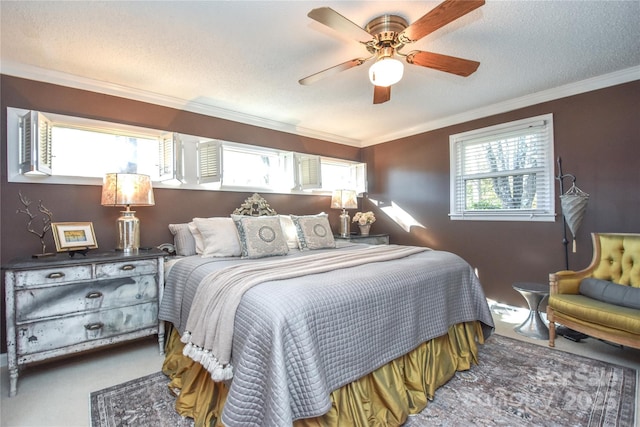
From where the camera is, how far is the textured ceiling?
1.98 metres

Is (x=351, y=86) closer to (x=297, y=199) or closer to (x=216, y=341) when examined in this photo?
(x=297, y=199)

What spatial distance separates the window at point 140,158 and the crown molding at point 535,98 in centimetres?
173

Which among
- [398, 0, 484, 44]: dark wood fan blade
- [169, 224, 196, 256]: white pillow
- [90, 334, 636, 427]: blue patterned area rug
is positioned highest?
[398, 0, 484, 44]: dark wood fan blade

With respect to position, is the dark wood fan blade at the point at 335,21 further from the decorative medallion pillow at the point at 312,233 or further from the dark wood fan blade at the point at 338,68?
the decorative medallion pillow at the point at 312,233

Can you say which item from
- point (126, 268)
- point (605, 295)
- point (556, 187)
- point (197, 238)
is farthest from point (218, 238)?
point (556, 187)

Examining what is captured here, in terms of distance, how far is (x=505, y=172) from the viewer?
371 centimetres

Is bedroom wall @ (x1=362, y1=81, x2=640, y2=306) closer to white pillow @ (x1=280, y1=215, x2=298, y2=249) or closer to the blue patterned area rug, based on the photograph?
the blue patterned area rug

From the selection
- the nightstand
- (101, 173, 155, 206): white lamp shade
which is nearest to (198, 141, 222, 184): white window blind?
(101, 173, 155, 206): white lamp shade

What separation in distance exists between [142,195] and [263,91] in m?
1.57

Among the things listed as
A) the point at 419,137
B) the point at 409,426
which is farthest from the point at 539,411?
the point at 419,137

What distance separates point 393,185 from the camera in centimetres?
493

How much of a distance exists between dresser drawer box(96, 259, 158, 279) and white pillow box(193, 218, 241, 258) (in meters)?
0.43

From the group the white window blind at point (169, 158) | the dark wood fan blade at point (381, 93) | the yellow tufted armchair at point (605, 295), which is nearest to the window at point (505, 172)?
the yellow tufted armchair at point (605, 295)

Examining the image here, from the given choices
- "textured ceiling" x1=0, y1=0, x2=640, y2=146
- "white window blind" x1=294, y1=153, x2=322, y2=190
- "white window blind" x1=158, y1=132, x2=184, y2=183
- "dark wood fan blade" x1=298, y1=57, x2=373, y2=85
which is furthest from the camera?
"white window blind" x1=294, y1=153, x2=322, y2=190
